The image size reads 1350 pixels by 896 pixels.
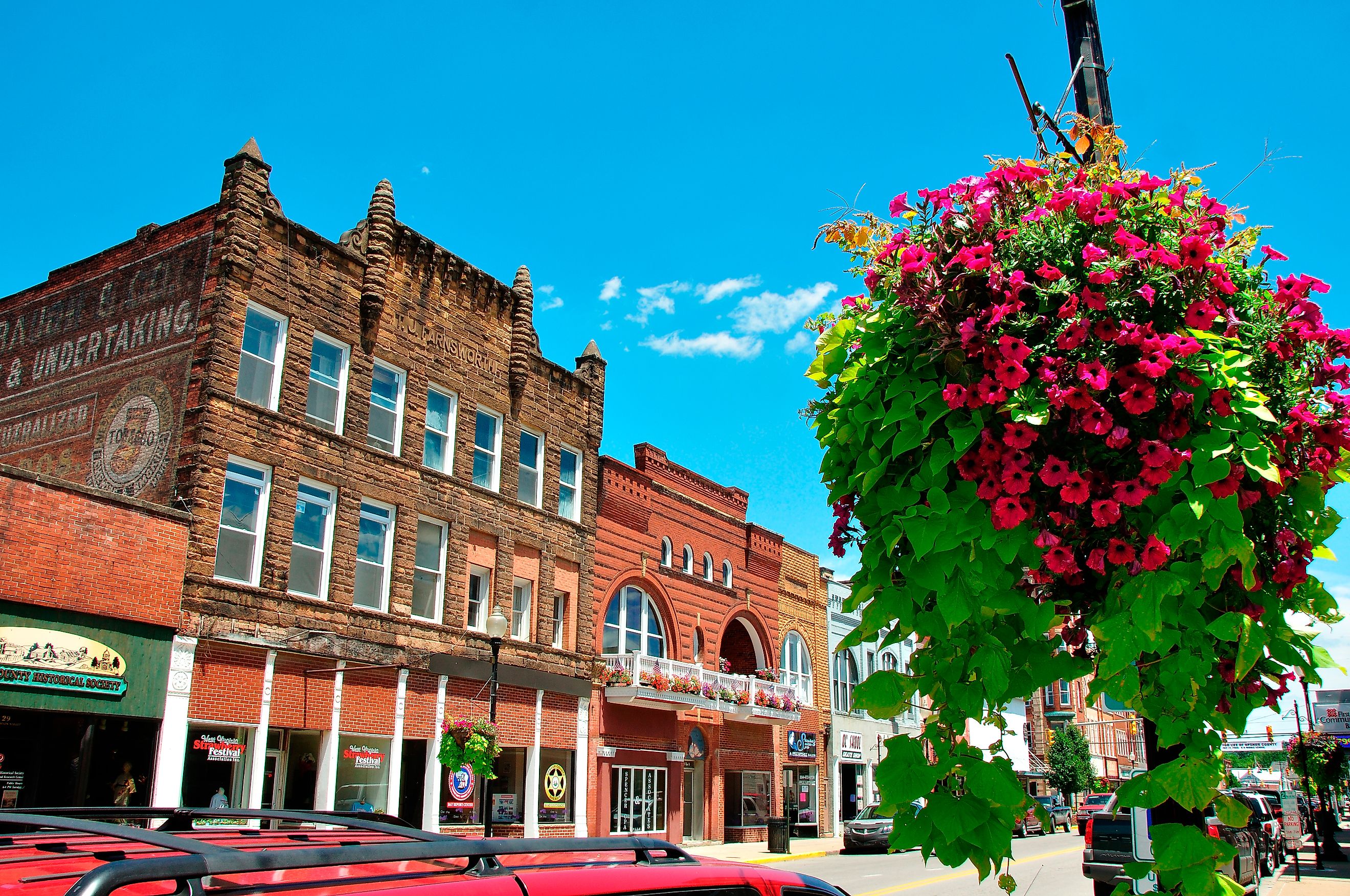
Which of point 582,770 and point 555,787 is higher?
point 582,770

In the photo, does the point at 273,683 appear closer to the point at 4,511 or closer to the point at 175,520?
the point at 175,520

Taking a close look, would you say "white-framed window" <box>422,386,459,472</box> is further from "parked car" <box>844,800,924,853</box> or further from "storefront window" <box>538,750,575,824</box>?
"parked car" <box>844,800,924,853</box>

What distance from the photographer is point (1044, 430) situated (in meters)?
3.14

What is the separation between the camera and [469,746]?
20.4m

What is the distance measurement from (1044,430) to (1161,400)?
1.07ft

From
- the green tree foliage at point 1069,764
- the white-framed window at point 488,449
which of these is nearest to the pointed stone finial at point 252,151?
the white-framed window at point 488,449

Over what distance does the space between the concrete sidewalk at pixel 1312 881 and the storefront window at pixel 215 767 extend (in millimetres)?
17964

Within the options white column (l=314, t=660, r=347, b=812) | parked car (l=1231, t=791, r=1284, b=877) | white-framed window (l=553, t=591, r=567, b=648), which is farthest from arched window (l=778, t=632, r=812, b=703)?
white column (l=314, t=660, r=347, b=812)

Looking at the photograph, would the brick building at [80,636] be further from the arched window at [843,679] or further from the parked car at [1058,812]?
the parked car at [1058,812]

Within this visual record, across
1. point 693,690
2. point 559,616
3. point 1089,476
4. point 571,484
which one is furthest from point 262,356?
point 1089,476

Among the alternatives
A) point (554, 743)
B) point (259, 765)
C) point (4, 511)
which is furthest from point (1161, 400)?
point (554, 743)

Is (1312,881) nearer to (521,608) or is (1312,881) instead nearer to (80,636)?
(521,608)

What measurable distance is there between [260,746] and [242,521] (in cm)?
407

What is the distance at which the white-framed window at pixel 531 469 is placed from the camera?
26672mm
